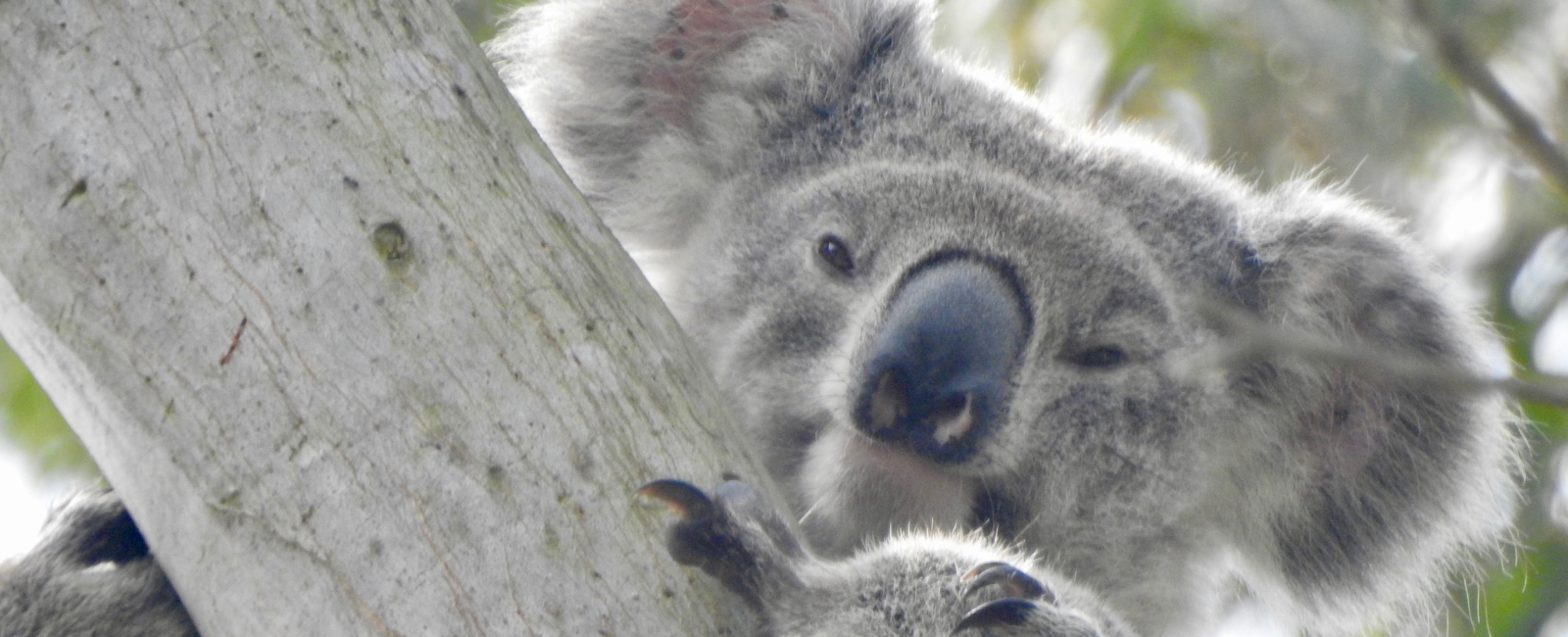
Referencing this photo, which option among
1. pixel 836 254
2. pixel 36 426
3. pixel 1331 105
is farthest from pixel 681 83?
pixel 36 426

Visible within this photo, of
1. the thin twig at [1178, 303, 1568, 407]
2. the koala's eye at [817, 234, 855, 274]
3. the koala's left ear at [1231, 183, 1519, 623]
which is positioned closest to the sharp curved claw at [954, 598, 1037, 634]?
the thin twig at [1178, 303, 1568, 407]

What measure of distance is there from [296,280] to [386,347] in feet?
0.36

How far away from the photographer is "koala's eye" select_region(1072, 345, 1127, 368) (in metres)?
2.11

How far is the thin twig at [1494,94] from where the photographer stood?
1025 millimetres

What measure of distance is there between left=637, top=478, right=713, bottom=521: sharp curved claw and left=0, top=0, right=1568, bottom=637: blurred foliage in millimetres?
1540

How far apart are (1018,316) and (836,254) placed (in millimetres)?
320

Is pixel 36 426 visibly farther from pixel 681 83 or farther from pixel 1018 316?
pixel 1018 316

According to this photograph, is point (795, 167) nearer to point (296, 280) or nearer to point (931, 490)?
point (931, 490)

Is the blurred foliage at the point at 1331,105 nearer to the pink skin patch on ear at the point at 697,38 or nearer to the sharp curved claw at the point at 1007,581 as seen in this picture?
the pink skin patch on ear at the point at 697,38

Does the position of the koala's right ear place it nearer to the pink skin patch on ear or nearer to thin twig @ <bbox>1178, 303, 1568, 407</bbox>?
the pink skin patch on ear

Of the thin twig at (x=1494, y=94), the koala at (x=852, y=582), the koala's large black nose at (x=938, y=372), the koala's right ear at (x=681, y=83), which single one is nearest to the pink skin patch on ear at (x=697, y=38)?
the koala's right ear at (x=681, y=83)

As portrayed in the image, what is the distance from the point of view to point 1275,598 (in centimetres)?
247

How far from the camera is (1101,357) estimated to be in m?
2.11

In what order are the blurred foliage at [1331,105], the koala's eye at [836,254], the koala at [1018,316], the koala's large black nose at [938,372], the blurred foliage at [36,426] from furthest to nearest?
the blurred foliage at [36,426]
the blurred foliage at [1331,105]
the koala's eye at [836,254]
the koala at [1018,316]
the koala's large black nose at [938,372]
